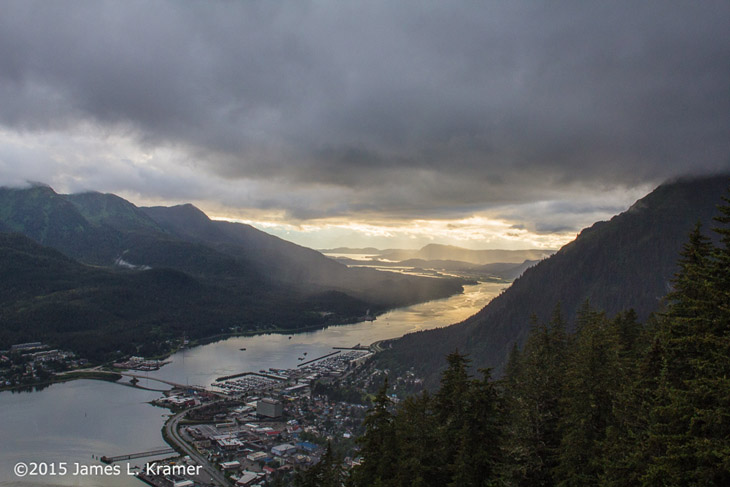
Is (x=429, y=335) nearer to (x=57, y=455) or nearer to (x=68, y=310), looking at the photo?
(x=57, y=455)

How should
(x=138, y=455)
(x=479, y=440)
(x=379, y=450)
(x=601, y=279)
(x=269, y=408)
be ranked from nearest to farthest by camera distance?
(x=479, y=440)
(x=379, y=450)
(x=138, y=455)
(x=269, y=408)
(x=601, y=279)

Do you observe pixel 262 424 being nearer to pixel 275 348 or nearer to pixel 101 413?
pixel 101 413

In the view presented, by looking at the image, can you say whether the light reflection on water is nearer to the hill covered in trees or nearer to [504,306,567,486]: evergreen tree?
the hill covered in trees

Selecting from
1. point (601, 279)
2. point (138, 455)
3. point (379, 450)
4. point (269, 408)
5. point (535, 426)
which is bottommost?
point (138, 455)

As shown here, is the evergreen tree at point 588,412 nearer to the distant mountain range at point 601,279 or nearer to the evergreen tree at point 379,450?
the evergreen tree at point 379,450

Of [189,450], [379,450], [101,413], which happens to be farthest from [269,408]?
[379,450]

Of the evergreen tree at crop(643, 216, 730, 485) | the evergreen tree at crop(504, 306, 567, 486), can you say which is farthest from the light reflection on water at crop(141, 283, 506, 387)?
the evergreen tree at crop(643, 216, 730, 485)
